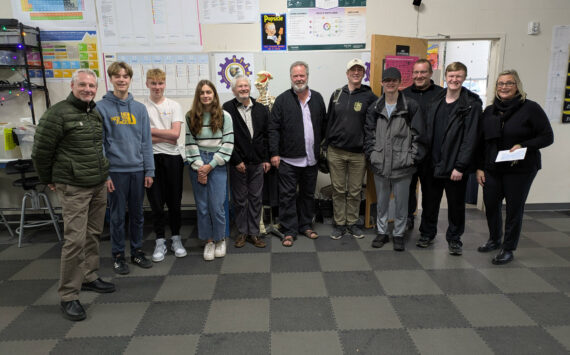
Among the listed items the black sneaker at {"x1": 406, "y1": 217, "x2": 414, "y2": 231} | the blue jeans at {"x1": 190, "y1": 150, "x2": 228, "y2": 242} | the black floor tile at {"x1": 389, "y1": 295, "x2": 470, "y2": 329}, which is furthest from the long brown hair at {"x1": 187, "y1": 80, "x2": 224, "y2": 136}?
the black sneaker at {"x1": 406, "y1": 217, "x2": 414, "y2": 231}

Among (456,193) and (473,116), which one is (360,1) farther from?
(456,193)

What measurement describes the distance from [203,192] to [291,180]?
2.62ft

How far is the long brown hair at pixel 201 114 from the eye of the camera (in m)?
2.68

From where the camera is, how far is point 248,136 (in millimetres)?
2945

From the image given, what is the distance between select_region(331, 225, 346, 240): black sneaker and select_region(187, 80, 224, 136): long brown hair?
148 cm

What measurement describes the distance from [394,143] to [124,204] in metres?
2.14

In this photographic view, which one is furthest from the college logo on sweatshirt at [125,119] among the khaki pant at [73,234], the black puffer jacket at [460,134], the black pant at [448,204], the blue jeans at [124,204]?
the black pant at [448,204]

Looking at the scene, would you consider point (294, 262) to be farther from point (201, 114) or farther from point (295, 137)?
point (201, 114)

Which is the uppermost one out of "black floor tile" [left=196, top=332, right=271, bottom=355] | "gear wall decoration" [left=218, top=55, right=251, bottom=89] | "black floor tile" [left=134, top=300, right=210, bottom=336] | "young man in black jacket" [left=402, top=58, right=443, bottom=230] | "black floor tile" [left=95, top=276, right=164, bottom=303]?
"gear wall decoration" [left=218, top=55, right=251, bottom=89]

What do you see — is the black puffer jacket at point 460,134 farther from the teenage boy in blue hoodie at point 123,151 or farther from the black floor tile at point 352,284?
the teenage boy in blue hoodie at point 123,151

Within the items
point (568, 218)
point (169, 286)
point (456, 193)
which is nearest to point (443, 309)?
point (456, 193)

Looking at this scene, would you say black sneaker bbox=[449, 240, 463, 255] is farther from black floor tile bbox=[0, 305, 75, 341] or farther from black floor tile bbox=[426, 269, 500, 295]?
black floor tile bbox=[0, 305, 75, 341]

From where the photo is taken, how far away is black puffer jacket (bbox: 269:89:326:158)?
307 cm

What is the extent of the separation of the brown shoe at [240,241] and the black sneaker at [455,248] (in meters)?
1.78
